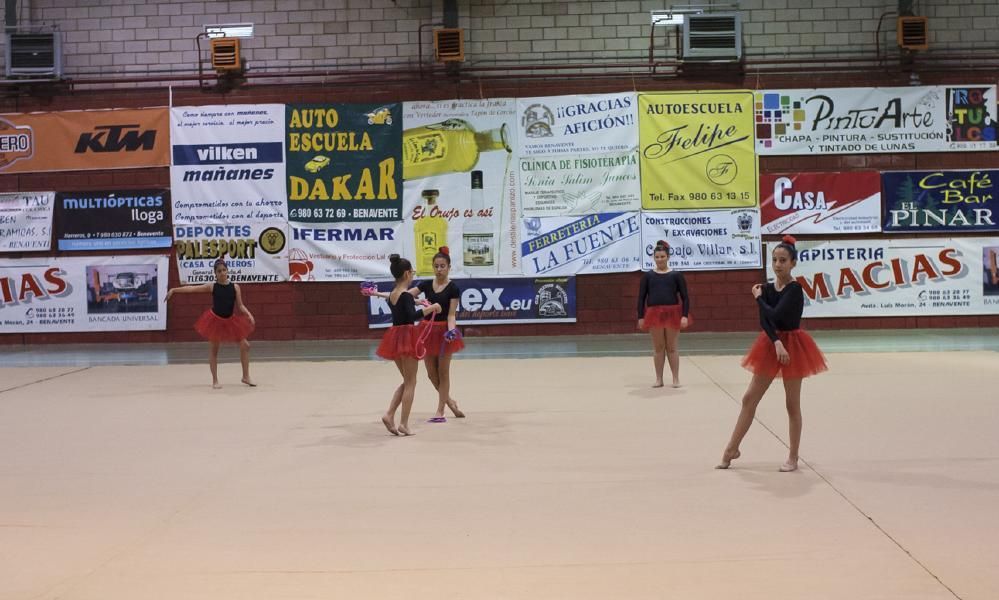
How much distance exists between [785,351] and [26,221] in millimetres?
16390

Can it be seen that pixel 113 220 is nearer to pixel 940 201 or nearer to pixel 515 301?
pixel 515 301

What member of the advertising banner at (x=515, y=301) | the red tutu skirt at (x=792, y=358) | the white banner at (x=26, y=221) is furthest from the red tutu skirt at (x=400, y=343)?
the white banner at (x=26, y=221)

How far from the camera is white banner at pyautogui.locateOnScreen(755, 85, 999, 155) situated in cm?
1852

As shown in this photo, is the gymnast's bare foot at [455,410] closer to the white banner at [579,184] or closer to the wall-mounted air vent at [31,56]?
the white banner at [579,184]

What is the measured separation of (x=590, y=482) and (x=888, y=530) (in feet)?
7.27

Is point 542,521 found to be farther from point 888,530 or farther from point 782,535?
point 888,530

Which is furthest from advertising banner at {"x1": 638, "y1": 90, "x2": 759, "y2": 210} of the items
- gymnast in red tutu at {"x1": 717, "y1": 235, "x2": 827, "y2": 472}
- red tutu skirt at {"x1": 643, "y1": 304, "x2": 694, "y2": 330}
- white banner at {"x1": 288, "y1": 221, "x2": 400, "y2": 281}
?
gymnast in red tutu at {"x1": 717, "y1": 235, "x2": 827, "y2": 472}

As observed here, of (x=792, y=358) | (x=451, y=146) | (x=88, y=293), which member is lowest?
(x=792, y=358)

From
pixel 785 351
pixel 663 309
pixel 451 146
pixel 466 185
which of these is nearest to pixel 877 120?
pixel 466 185

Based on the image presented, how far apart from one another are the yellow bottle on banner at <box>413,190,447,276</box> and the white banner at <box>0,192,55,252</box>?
7072 millimetres

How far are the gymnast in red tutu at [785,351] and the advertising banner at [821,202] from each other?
11448 millimetres

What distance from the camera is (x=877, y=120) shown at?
1859 centimetres

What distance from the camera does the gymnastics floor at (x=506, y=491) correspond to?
5258mm

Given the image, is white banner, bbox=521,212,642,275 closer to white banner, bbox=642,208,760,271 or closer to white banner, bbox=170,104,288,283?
white banner, bbox=642,208,760,271
